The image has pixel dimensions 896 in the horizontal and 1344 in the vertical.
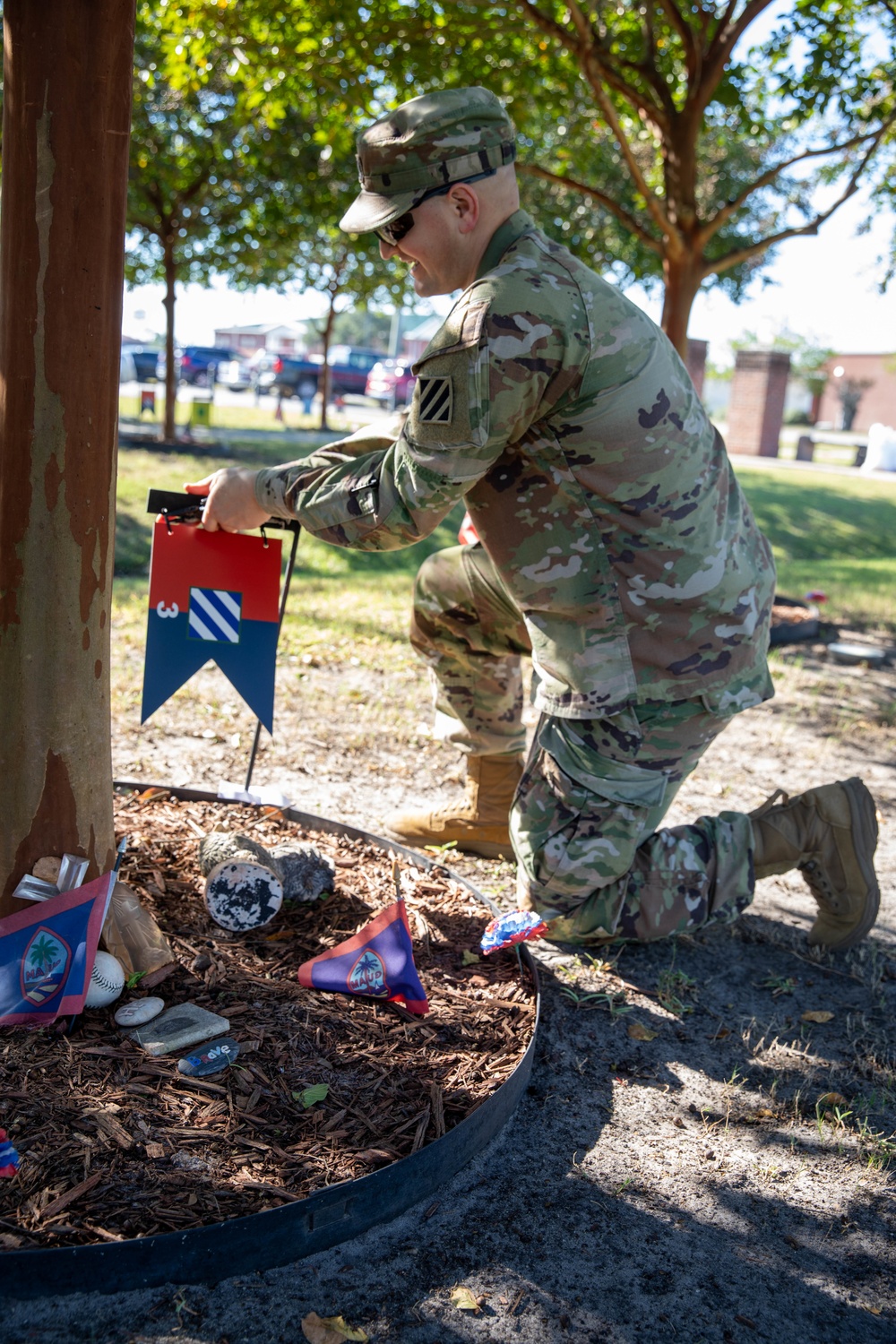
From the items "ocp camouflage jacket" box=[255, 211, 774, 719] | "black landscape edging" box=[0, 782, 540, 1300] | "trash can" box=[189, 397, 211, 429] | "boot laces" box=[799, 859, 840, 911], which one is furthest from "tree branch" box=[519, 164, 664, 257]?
"trash can" box=[189, 397, 211, 429]

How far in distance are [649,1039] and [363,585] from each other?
6.24 m

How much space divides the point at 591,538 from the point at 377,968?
1.17 m

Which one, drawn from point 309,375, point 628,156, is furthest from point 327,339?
point 628,156

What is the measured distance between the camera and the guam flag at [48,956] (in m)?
2.26

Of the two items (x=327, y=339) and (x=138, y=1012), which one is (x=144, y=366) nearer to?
(x=327, y=339)

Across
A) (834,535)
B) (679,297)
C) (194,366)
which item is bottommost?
(834,535)

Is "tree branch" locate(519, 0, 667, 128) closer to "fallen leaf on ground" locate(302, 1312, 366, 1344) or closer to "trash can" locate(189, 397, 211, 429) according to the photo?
"fallen leaf on ground" locate(302, 1312, 366, 1344)

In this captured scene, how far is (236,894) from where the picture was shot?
278 centimetres

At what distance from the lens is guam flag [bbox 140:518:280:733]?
9.73ft

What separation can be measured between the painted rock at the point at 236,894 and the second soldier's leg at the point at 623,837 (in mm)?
726

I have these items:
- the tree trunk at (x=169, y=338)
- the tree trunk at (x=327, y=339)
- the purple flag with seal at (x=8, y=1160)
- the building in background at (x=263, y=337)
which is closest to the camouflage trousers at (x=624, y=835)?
the purple flag with seal at (x=8, y=1160)

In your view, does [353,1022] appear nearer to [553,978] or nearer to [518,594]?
[553,978]

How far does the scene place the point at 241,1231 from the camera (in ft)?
5.89

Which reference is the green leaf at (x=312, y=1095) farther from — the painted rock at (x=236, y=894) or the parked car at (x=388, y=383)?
the parked car at (x=388, y=383)
